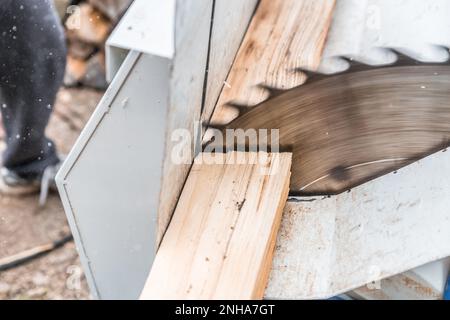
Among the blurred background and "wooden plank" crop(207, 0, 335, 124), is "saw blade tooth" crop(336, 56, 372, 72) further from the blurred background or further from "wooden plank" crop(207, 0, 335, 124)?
the blurred background

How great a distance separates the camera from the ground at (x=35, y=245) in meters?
2.26

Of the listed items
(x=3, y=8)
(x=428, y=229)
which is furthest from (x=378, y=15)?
(x=3, y=8)

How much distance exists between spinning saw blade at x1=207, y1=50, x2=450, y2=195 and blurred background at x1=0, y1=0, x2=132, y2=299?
1299mm

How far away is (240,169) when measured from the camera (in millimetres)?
1210

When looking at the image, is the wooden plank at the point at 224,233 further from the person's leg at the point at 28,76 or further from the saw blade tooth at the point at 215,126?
the person's leg at the point at 28,76

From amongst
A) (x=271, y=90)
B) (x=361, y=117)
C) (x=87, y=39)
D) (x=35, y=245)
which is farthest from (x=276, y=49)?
(x=87, y=39)

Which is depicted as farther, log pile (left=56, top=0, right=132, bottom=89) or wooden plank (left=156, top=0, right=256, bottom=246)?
log pile (left=56, top=0, right=132, bottom=89)

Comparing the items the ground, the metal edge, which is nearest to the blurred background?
the ground

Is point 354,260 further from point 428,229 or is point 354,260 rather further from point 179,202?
point 179,202

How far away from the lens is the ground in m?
2.26

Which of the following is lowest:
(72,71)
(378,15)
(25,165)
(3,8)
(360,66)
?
(25,165)

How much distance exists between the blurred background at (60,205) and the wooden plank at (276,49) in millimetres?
1245
